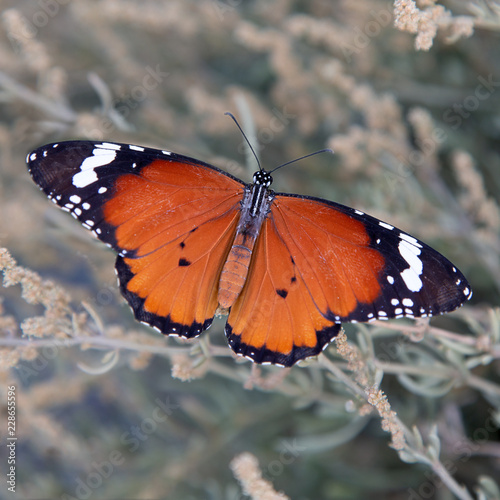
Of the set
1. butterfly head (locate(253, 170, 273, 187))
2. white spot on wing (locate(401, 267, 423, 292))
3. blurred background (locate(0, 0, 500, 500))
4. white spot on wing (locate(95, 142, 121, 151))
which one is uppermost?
white spot on wing (locate(401, 267, 423, 292))

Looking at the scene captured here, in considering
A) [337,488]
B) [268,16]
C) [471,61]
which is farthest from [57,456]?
[471,61]

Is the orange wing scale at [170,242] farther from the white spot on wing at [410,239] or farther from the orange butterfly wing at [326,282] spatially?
the white spot on wing at [410,239]

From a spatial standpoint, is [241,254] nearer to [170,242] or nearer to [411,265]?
[170,242]

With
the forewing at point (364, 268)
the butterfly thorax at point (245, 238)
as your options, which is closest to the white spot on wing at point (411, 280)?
the forewing at point (364, 268)

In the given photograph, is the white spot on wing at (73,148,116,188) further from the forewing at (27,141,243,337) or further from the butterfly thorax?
the butterfly thorax

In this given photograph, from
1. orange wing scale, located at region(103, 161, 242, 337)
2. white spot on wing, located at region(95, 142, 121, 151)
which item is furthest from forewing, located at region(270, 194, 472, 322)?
white spot on wing, located at region(95, 142, 121, 151)

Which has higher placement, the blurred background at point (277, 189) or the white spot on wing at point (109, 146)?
the white spot on wing at point (109, 146)

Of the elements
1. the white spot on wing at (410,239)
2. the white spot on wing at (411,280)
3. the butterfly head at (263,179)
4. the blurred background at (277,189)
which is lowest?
the blurred background at (277,189)
